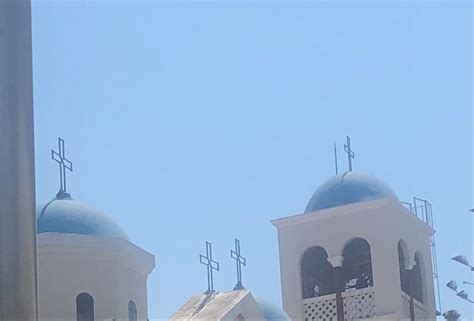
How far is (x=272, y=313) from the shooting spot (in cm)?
1828

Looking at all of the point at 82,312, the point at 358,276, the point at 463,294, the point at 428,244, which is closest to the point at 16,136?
the point at 82,312

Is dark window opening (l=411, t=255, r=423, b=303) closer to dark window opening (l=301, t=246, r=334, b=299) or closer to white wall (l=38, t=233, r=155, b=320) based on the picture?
dark window opening (l=301, t=246, r=334, b=299)

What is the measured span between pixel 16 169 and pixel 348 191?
542 inches

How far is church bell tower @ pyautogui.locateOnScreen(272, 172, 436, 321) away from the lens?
15617 millimetres

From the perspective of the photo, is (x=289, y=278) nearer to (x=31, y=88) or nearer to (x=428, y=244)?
(x=428, y=244)

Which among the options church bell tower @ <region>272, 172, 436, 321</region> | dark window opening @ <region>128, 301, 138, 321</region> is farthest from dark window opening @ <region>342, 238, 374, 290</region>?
dark window opening @ <region>128, 301, 138, 321</region>

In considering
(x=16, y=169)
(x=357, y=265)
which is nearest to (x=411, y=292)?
(x=357, y=265)

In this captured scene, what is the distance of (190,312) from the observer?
15.8 metres

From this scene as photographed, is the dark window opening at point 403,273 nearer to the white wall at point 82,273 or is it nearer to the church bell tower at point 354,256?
the church bell tower at point 354,256

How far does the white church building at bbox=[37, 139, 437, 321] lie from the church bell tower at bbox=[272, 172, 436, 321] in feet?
0.05

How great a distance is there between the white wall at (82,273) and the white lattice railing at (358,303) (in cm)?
338

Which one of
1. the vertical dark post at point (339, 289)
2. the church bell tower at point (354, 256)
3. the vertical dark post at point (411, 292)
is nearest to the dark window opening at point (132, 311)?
the church bell tower at point (354, 256)

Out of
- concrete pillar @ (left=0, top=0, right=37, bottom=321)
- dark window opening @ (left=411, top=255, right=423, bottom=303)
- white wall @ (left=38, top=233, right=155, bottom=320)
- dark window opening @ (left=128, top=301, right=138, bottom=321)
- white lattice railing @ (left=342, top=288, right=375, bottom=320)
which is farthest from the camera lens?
dark window opening @ (left=411, top=255, right=423, bottom=303)

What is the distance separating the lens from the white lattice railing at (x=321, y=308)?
624 inches
